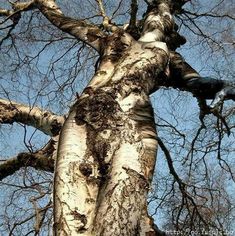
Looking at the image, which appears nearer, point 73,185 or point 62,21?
point 73,185

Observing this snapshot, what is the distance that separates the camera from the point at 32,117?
153 inches

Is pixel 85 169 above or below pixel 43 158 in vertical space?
below

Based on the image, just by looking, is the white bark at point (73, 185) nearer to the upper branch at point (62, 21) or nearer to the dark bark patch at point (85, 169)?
the dark bark patch at point (85, 169)

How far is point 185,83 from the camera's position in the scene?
3412mm

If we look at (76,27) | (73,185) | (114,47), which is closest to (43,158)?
(114,47)

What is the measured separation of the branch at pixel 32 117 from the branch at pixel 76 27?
2.32 feet

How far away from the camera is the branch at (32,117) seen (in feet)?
12.1

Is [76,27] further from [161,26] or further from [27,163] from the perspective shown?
[27,163]

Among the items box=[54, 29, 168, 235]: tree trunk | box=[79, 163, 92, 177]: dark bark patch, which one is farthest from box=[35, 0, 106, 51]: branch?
box=[79, 163, 92, 177]: dark bark patch

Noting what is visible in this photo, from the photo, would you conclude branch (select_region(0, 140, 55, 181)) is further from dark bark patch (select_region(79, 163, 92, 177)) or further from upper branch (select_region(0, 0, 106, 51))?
dark bark patch (select_region(79, 163, 92, 177))


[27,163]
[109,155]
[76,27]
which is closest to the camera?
[109,155]

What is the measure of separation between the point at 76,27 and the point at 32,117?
903 millimetres

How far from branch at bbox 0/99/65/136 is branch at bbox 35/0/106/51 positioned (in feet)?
2.32

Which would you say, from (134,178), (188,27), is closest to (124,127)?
(134,178)
